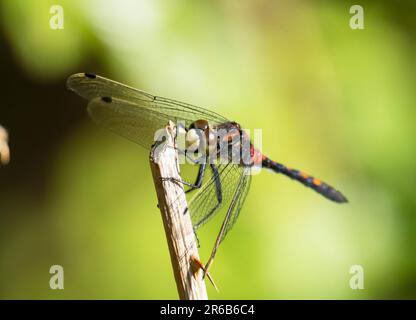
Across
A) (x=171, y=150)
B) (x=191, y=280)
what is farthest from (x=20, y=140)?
(x=191, y=280)

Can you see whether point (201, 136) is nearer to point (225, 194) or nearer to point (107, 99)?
point (225, 194)

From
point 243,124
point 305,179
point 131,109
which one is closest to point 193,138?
point 131,109

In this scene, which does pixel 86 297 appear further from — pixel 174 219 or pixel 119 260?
pixel 174 219

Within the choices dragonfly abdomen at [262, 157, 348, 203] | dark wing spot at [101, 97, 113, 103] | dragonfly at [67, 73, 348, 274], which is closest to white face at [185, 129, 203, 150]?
dragonfly at [67, 73, 348, 274]

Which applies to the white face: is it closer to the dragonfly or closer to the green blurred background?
the dragonfly

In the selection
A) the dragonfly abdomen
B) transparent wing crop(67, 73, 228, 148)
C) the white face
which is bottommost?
the dragonfly abdomen

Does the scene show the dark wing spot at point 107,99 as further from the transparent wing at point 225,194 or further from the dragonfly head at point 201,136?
→ the transparent wing at point 225,194

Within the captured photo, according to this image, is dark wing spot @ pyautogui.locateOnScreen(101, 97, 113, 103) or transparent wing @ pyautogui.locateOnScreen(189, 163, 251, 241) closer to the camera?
transparent wing @ pyautogui.locateOnScreen(189, 163, 251, 241)
